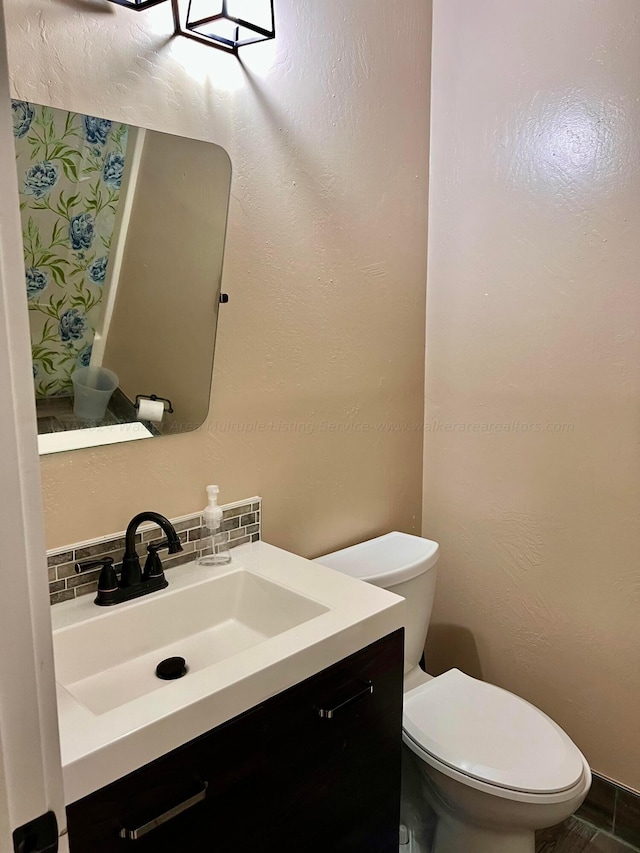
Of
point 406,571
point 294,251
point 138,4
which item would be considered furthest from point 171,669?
point 138,4

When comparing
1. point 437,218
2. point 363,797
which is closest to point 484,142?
point 437,218

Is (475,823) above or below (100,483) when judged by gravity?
below

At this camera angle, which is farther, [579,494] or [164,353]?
[579,494]

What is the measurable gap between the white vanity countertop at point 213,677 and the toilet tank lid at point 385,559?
23 centimetres

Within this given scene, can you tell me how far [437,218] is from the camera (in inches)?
78.0

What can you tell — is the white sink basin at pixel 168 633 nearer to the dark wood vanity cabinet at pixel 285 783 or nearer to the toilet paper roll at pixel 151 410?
the dark wood vanity cabinet at pixel 285 783

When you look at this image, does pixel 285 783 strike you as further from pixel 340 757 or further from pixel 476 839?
pixel 476 839

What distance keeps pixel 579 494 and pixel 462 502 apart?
0.38 m

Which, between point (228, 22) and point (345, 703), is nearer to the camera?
point (345, 703)

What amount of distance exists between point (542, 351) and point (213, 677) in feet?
4.22

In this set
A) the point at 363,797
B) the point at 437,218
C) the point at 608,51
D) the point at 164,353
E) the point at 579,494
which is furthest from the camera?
the point at 437,218

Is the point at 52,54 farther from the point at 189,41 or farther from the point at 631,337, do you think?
the point at 631,337

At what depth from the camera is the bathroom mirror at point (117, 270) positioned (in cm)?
115

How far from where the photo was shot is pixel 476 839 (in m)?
1.48
